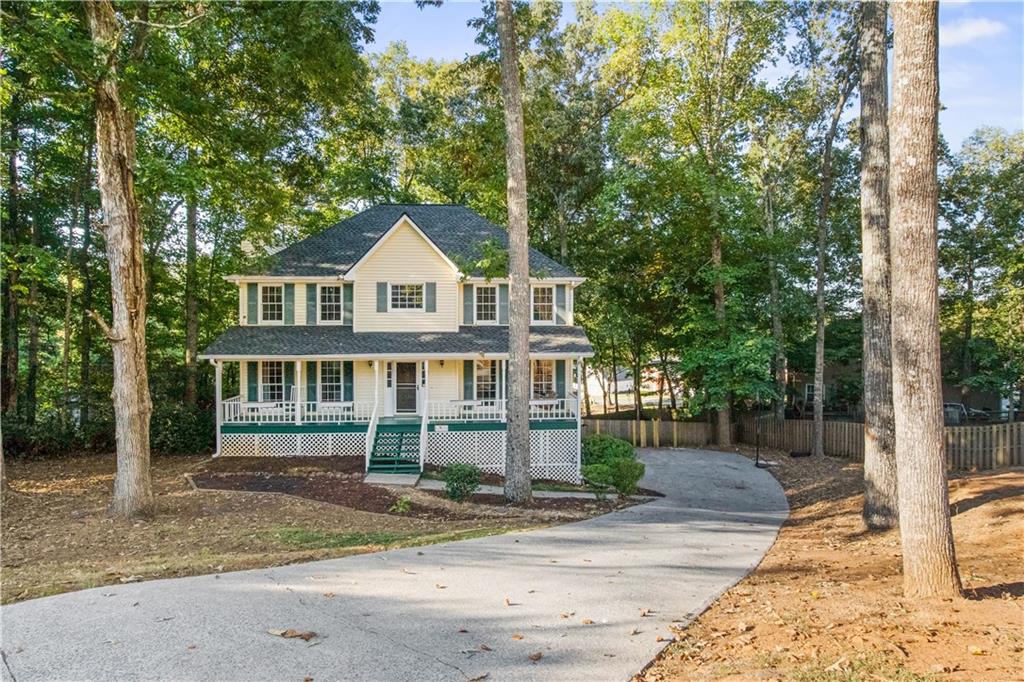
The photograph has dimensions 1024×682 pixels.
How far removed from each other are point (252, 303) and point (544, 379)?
32.4ft

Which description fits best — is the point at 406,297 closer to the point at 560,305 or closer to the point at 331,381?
the point at 331,381

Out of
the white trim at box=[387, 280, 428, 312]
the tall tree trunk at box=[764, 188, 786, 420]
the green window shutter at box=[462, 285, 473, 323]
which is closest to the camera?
the white trim at box=[387, 280, 428, 312]

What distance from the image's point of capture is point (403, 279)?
1925cm

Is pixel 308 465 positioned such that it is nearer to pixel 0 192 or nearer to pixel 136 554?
pixel 136 554

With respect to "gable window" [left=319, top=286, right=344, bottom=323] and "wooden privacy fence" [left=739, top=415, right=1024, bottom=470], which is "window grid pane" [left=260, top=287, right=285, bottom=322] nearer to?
"gable window" [left=319, top=286, right=344, bottom=323]

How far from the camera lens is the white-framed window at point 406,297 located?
19328 mm

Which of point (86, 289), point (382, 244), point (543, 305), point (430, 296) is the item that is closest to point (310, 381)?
point (430, 296)

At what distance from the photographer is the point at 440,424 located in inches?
685

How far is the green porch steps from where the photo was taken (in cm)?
1540

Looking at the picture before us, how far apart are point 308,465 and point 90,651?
11.4 meters

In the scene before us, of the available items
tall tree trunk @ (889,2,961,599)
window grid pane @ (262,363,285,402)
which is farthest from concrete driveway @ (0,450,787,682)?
window grid pane @ (262,363,285,402)

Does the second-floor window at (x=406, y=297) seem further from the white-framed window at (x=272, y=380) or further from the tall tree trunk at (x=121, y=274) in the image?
the tall tree trunk at (x=121, y=274)

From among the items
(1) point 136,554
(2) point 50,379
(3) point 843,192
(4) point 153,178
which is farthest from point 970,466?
(2) point 50,379

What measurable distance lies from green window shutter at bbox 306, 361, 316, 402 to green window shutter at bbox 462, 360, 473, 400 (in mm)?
4681
